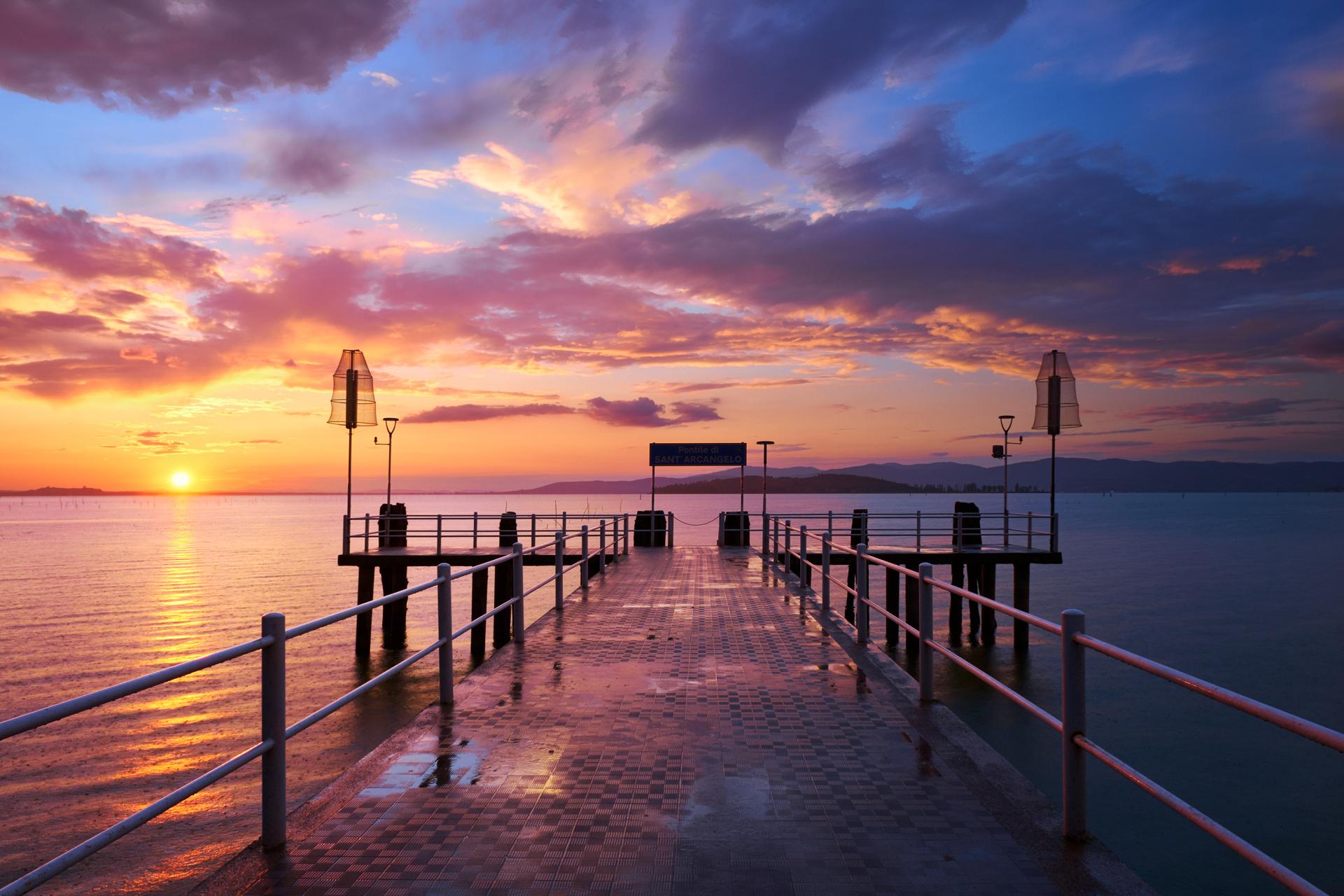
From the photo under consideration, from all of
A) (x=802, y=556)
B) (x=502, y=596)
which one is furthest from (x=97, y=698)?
(x=502, y=596)

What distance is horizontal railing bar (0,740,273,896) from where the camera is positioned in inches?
103

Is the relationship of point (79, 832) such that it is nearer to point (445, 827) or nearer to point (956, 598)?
point (445, 827)

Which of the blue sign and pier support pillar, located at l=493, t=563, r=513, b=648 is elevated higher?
the blue sign

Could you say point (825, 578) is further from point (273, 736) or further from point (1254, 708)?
point (1254, 708)

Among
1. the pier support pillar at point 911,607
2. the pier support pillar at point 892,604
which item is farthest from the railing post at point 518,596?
the pier support pillar at point 892,604

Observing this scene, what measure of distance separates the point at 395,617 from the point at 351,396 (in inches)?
251

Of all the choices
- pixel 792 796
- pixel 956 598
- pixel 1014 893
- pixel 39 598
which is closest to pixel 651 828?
pixel 792 796

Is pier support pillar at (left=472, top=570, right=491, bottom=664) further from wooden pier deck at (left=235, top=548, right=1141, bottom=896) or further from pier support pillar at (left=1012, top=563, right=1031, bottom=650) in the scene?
pier support pillar at (left=1012, top=563, right=1031, bottom=650)

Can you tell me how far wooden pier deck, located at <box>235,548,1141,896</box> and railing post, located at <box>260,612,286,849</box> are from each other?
0.14m

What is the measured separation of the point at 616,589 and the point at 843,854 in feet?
38.2

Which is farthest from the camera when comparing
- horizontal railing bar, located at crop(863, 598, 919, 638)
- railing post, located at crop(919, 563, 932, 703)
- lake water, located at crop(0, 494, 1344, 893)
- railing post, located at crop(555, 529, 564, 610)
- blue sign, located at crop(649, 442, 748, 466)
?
blue sign, located at crop(649, 442, 748, 466)

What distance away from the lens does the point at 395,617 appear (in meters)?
24.1

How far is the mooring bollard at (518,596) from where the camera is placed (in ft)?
31.0

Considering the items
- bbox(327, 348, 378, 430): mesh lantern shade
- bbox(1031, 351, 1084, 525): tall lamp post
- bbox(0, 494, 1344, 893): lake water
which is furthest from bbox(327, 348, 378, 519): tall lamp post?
bbox(1031, 351, 1084, 525): tall lamp post
